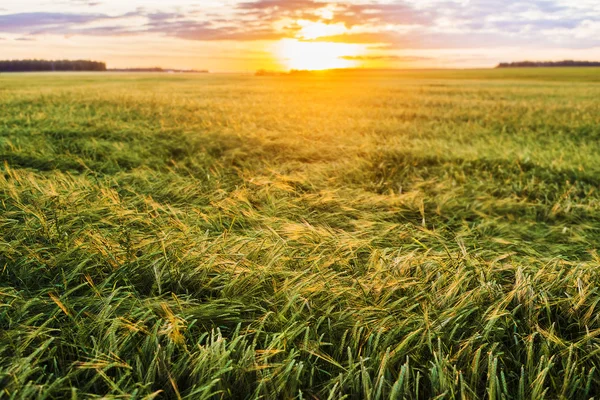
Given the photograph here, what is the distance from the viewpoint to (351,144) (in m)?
7.57

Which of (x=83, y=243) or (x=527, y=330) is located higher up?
(x=83, y=243)

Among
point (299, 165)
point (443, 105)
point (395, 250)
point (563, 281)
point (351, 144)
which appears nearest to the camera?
point (563, 281)

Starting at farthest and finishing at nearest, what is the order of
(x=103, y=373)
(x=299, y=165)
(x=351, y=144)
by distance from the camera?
(x=351, y=144)
(x=299, y=165)
(x=103, y=373)

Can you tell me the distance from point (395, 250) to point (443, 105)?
1407cm

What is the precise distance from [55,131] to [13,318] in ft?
21.9

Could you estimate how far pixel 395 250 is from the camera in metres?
3.02

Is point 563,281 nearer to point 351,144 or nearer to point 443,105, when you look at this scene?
point 351,144

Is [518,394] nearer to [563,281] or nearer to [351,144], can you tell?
[563,281]

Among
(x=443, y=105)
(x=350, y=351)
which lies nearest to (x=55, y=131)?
(x=350, y=351)

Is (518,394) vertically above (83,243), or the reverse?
(83,243)

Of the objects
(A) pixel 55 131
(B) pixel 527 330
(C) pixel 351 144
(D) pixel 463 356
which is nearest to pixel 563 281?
(B) pixel 527 330

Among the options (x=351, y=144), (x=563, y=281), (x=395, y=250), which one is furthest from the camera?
(x=351, y=144)

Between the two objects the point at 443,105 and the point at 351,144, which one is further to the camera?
the point at 443,105

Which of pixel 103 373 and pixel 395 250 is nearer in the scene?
pixel 103 373
